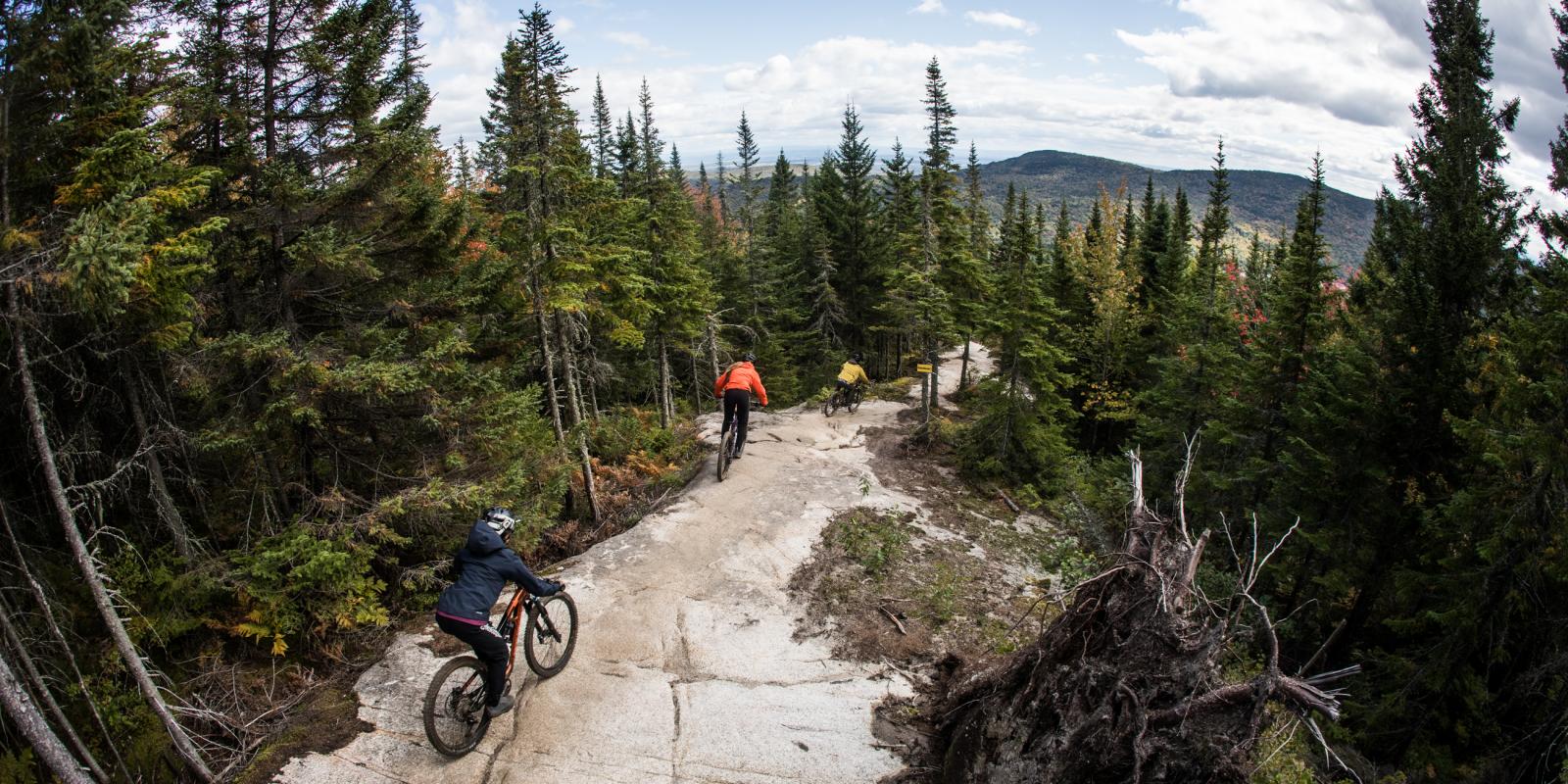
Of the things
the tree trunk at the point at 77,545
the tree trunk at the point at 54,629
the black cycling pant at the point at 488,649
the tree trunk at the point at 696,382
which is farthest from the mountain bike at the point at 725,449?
the tree trunk at the point at 696,382

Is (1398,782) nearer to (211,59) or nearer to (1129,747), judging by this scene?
(1129,747)

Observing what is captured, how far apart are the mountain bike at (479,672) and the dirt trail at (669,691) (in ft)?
0.56

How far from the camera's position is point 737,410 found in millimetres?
14398

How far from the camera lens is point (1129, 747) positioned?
4.72m

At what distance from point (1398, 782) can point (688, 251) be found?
76.6ft

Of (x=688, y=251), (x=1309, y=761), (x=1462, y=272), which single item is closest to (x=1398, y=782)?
(x=1309, y=761)

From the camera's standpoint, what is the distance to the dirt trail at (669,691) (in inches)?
251

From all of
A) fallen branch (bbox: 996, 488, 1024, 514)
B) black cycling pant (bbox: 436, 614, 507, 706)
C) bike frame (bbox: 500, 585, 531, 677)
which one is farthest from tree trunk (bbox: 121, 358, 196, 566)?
fallen branch (bbox: 996, 488, 1024, 514)

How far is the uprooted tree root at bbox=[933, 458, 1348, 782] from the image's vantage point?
456cm

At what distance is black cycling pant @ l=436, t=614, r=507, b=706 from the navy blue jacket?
0.36 ft

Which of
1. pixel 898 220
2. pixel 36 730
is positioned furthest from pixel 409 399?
pixel 898 220

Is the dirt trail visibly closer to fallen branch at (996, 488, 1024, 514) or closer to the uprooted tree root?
the uprooted tree root

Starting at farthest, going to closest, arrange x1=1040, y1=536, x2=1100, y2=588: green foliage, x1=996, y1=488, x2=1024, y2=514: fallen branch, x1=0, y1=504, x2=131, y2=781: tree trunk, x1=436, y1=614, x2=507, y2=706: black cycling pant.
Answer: x1=996, y1=488, x2=1024, y2=514: fallen branch → x1=1040, y1=536, x2=1100, y2=588: green foliage → x1=436, y1=614, x2=507, y2=706: black cycling pant → x1=0, y1=504, x2=131, y2=781: tree trunk

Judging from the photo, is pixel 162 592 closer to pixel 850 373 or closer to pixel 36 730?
pixel 36 730
